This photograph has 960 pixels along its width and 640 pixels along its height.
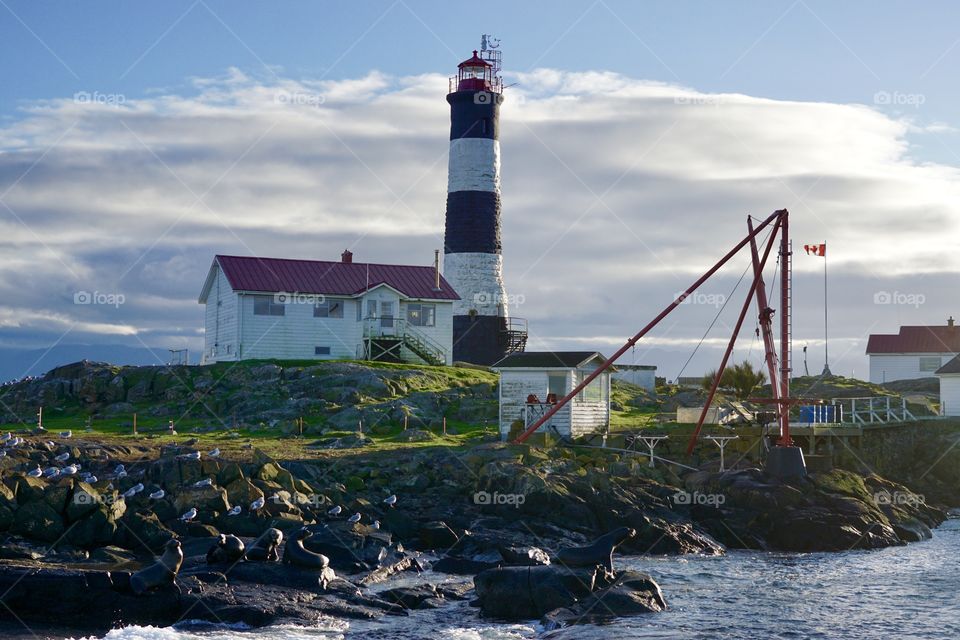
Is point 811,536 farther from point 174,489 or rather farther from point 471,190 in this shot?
point 471,190

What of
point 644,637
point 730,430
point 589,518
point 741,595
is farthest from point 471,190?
point 644,637

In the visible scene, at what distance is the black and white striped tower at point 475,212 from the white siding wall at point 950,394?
23.2 metres

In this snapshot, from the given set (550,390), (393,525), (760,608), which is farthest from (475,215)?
(760,608)

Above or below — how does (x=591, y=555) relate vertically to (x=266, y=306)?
below

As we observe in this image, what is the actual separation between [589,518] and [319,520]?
26.4ft

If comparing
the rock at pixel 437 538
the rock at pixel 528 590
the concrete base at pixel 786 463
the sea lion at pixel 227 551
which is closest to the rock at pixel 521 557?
the rock at pixel 528 590

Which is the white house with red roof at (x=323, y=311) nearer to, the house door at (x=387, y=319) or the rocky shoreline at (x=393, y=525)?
the house door at (x=387, y=319)

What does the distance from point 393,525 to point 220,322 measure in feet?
99.1

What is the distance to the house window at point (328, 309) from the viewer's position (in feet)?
186

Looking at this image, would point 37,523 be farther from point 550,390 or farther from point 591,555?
point 550,390

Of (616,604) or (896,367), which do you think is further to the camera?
(896,367)

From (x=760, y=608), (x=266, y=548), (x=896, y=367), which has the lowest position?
(x=760, y=608)

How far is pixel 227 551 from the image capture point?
24.3 m

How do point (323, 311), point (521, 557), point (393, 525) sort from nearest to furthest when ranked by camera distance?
point (521, 557), point (393, 525), point (323, 311)
